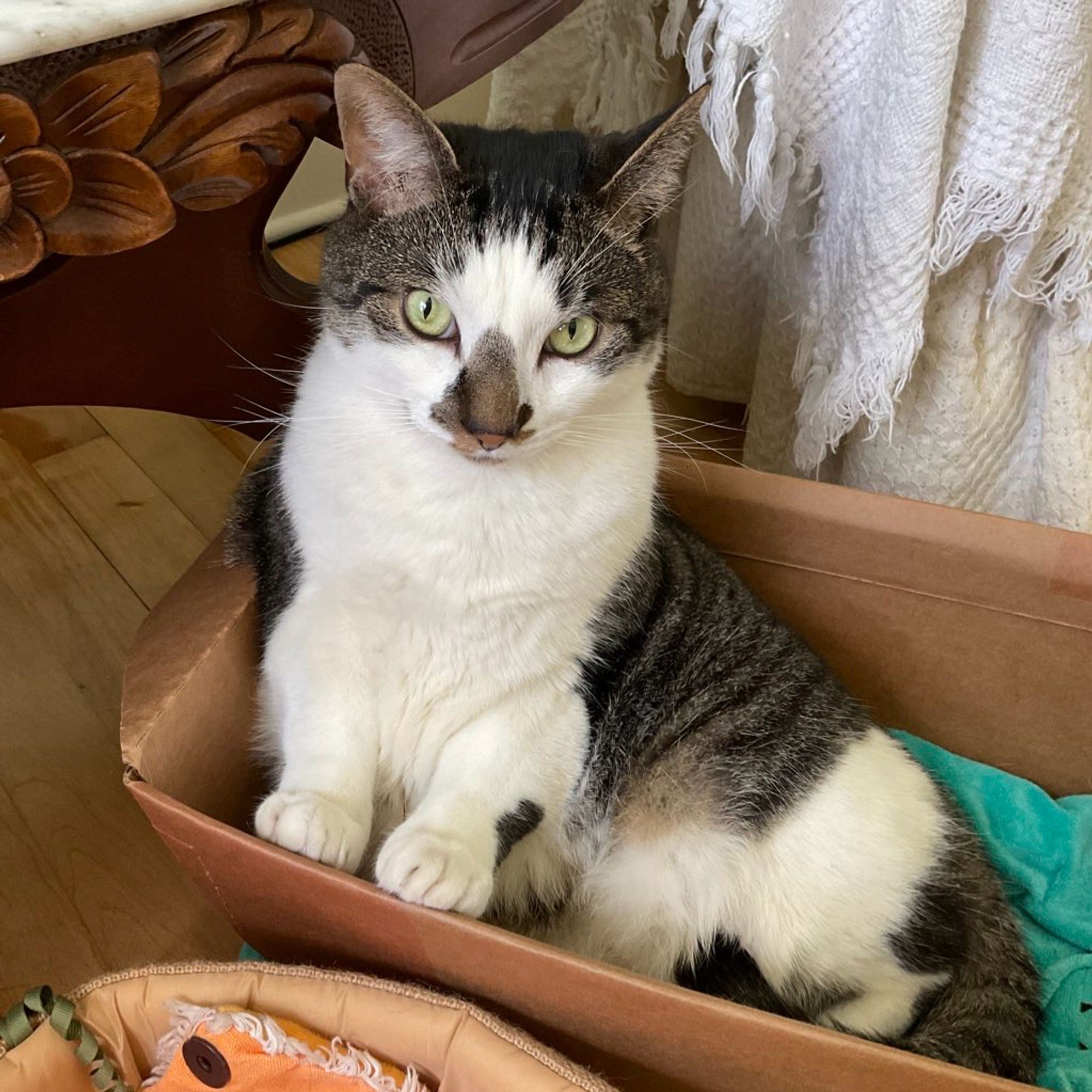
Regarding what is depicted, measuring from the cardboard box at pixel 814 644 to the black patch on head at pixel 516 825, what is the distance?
14 cm

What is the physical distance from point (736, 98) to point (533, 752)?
2.45ft

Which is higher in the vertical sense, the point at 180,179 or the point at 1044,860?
the point at 180,179

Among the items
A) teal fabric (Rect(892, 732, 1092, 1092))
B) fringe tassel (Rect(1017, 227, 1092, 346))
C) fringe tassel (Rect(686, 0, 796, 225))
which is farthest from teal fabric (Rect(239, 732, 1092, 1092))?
fringe tassel (Rect(686, 0, 796, 225))

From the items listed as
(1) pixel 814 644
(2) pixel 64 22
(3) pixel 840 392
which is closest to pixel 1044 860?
(1) pixel 814 644

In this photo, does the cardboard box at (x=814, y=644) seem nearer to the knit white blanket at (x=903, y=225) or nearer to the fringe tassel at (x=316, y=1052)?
the fringe tassel at (x=316, y=1052)

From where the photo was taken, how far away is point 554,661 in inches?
38.7

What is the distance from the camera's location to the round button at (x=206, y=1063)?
33.1 inches

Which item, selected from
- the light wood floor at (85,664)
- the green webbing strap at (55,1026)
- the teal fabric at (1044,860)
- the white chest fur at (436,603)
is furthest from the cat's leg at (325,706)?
the teal fabric at (1044,860)

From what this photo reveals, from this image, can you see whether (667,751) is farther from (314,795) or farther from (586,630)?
(314,795)

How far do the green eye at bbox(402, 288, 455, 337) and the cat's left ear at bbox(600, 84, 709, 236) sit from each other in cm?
16

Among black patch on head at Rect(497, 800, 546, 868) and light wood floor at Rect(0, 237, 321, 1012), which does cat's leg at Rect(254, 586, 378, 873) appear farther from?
light wood floor at Rect(0, 237, 321, 1012)

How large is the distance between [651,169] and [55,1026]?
0.82 m

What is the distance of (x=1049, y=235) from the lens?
1.25m

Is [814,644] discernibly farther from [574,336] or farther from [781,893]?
[574,336]
